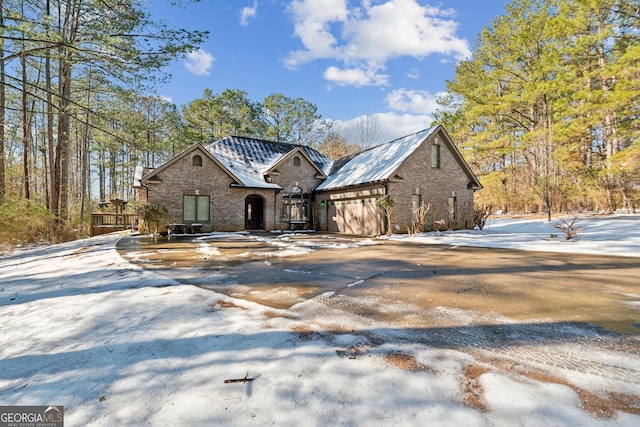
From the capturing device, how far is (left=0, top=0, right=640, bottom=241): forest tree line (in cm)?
811

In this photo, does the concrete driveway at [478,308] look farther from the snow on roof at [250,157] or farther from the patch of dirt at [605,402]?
the snow on roof at [250,157]

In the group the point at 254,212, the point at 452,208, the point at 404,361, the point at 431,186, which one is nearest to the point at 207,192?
the point at 254,212

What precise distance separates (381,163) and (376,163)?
0.60 metres

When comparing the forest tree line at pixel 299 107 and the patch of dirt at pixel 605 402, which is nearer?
the patch of dirt at pixel 605 402

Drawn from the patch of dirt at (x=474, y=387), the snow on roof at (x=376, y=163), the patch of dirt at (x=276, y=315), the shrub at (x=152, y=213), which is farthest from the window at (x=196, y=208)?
the patch of dirt at (x=474, y=387)

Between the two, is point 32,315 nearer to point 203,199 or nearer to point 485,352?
point 485,352

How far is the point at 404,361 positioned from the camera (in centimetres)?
221

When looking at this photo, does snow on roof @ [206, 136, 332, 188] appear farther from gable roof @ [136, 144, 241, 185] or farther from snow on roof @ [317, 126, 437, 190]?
snow on roof @ [317, 126, 437, 190]

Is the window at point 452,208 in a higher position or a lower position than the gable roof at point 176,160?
lower

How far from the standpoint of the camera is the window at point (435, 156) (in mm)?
16141

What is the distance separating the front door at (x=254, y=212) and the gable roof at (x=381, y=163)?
485 cm

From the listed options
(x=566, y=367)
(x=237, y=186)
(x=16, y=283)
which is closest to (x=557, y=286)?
(x=566, y=367)

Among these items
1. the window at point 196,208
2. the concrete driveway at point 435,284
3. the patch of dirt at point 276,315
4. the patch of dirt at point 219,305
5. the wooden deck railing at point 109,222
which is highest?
the window at point 196,208

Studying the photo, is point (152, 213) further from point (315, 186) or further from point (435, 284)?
point (435, 284)
